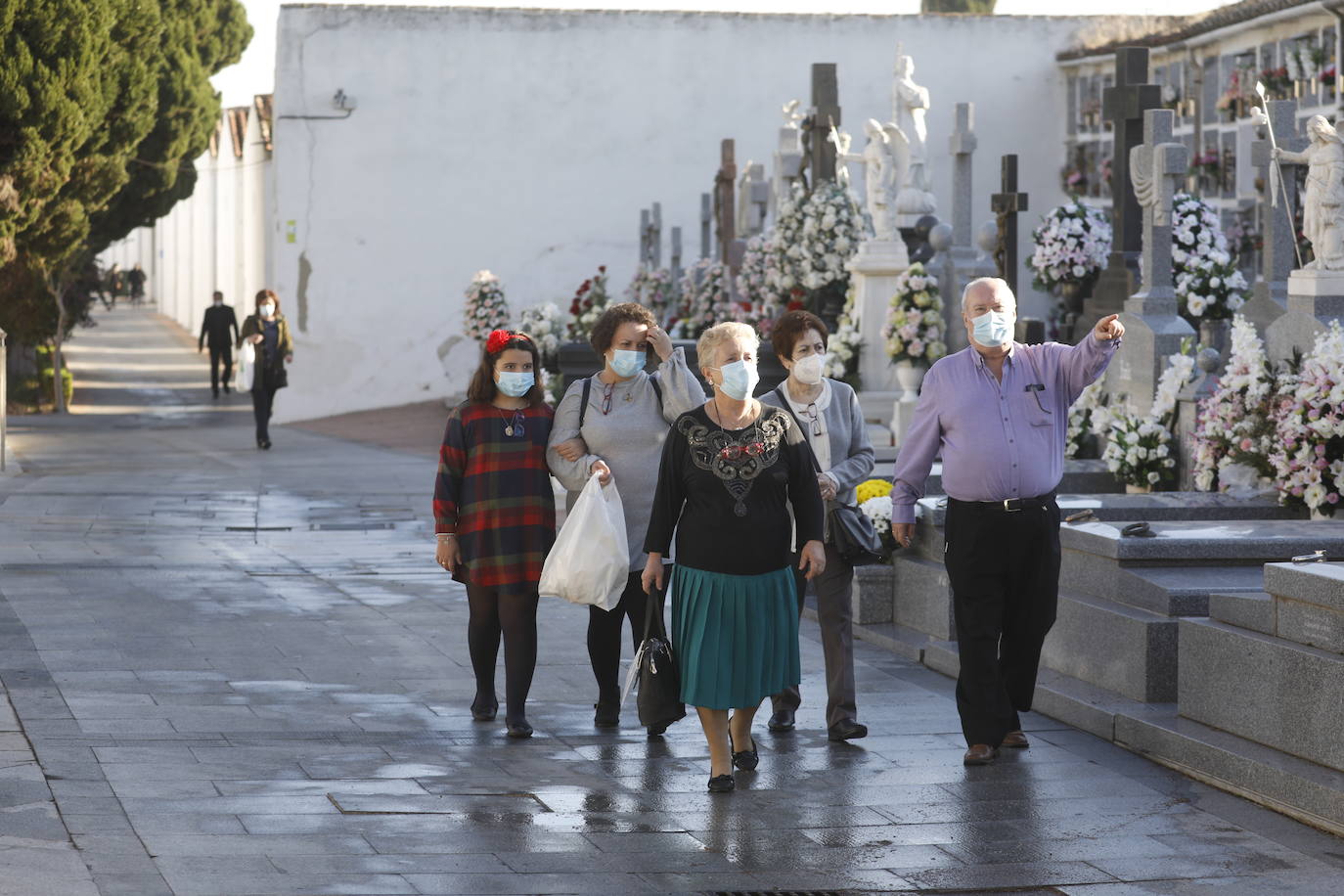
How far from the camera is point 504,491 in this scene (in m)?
7.60

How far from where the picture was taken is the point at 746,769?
22.6 ft

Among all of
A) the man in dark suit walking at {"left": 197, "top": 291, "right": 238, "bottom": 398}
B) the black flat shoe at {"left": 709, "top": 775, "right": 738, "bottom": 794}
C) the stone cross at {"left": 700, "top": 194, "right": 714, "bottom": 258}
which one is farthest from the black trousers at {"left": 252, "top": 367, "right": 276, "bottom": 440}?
the black flat shoe at {"left": 709, "top": 775, "right": 738, "bottom": 794}

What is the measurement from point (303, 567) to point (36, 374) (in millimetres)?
18349

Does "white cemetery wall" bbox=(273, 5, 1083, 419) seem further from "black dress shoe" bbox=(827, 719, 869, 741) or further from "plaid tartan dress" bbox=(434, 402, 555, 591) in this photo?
"black dress shoe" bbox=(827, 719, 869, 741)

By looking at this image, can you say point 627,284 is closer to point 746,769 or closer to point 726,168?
point 726,168

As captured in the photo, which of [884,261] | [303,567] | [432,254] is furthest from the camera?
[432,254]

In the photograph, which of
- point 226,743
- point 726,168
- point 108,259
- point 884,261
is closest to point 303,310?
point 726,168

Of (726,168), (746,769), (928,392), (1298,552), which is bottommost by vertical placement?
(746,769)

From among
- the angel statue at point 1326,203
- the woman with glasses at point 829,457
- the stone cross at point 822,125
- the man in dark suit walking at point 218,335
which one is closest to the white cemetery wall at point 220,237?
the man in dark suit walking at point 218,335

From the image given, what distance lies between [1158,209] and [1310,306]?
93.5 inches

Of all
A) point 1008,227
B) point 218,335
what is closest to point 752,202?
point 1008,227

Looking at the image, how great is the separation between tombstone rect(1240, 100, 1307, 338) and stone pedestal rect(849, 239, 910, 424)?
6022mm

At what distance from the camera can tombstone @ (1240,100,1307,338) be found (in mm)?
12344

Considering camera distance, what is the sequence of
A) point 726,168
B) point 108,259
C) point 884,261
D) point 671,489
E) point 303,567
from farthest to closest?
point 108,259 < point 726,168 < point 884,261 < point 303,567 < point 671,489
